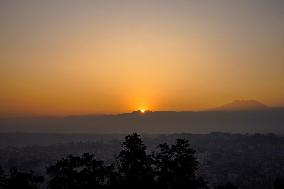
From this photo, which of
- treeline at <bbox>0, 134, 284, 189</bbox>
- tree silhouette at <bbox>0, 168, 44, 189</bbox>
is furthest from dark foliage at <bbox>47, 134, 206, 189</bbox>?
tree silhouette at <bbox>0, 168, 44, 189</bbox>

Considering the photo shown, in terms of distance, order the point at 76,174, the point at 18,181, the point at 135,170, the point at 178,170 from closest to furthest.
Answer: the point at 135,170 → the point at 76,174 → the point at 178,170 → the point at 18,181

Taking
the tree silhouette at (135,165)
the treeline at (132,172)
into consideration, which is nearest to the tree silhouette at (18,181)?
the treeline at (132,172)

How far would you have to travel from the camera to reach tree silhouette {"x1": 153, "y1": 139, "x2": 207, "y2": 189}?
41.6 meters

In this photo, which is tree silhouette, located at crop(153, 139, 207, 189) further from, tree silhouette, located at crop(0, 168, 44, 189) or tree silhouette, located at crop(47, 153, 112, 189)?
tree silhouette, located at crop(0, 168, 44, 189)

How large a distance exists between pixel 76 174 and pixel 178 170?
35.9 feet

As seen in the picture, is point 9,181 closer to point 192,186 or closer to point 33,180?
point 33,180

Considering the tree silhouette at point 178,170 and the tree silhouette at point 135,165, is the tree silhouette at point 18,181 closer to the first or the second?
the tree silhouette at point 135,165

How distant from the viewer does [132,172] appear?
40625 mm

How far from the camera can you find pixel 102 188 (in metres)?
41.7

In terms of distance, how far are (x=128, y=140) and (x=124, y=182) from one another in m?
Result: 4.49

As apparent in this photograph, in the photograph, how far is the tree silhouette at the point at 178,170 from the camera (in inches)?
1639

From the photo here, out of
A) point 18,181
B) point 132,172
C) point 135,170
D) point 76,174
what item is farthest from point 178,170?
point 18,181

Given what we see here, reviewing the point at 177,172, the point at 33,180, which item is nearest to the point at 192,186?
the point at 177,172

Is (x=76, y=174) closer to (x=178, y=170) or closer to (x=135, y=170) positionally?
(x=135, y=170)
